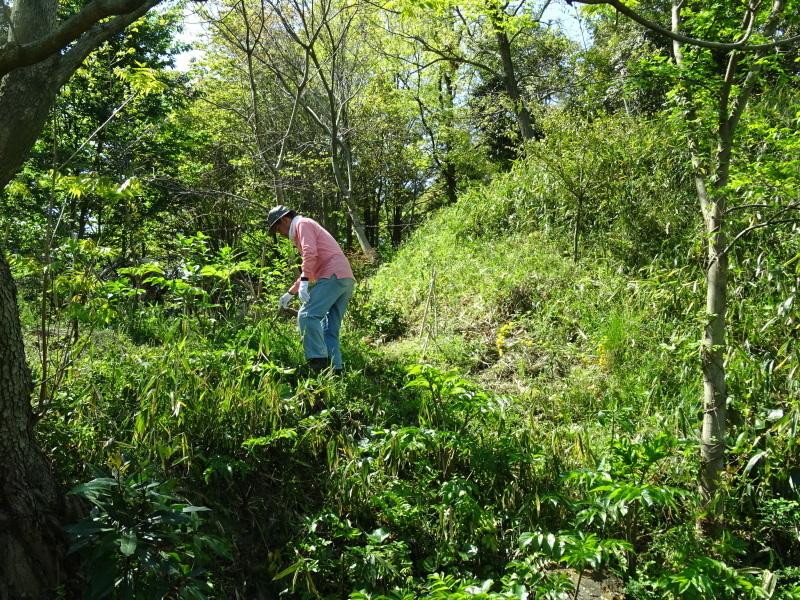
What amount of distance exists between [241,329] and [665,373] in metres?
3.71

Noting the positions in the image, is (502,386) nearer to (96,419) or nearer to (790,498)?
(790,498)

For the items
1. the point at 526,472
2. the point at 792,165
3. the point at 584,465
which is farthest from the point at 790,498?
the point at 792,165

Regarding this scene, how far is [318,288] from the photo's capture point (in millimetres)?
4996

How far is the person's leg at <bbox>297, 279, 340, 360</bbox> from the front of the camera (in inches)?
191

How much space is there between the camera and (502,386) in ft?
17.8

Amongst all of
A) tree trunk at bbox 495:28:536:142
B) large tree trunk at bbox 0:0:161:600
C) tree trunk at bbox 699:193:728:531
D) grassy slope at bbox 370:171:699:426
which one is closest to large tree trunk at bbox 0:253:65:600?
large tree trunk at bbox 0:0:161:600

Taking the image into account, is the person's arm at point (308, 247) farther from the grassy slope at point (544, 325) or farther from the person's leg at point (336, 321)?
the grassy slope at point (544, 325)

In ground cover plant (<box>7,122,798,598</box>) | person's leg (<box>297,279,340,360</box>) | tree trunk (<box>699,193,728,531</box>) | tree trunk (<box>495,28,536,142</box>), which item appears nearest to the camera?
ground cover plant (<box>7,122,798,598</box>)

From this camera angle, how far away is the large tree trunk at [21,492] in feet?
8.37

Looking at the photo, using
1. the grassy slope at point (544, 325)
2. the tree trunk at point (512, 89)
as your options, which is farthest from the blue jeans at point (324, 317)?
the tree trunk at point (512, 89)

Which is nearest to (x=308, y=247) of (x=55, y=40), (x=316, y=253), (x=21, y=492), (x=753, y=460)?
(x=316, y=253)

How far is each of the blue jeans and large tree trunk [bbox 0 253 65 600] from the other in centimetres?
227

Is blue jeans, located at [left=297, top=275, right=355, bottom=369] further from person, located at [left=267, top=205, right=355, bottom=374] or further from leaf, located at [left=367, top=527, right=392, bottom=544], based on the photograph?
leaf, located at [left=367, top=527, right=392, bottom=544]

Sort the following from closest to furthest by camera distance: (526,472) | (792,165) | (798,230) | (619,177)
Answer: (792,165)
(526,472)
(798,230)
(619,177)
